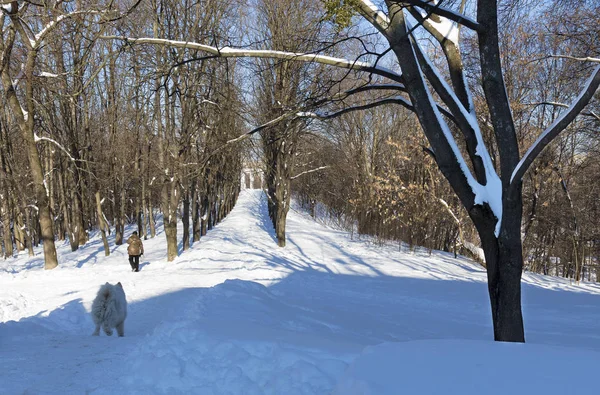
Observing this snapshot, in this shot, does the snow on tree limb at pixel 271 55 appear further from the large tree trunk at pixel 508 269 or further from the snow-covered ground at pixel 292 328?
the snow-covered ground at pixel 292 328

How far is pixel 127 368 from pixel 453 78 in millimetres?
4849

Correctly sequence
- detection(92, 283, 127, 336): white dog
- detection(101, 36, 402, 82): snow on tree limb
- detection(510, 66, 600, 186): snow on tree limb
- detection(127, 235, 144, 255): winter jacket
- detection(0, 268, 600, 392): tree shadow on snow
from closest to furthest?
detection(510, 66, 600, 186): snow on tree limb, detection(0, 268, 600, 392): tree shadow on snow, detection(101, 36, 402, 82): snow on tree limb, detection(92, 283, 127, 336): white dog, detection(127, 235, 144, 255): winter jacket

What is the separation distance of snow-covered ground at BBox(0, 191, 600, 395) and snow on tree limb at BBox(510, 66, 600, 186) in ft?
6.31

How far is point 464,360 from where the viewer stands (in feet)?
8.87

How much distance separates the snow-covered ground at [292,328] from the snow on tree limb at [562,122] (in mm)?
1923

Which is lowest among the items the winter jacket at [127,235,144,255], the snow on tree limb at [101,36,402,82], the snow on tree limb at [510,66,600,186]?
the winter jacket at [127,235,144,255]

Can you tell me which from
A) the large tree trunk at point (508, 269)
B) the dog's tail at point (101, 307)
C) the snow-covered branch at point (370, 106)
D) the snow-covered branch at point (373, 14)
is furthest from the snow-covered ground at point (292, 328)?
the snow-covered branch at point (373, 14)

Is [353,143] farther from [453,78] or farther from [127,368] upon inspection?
[127,368]

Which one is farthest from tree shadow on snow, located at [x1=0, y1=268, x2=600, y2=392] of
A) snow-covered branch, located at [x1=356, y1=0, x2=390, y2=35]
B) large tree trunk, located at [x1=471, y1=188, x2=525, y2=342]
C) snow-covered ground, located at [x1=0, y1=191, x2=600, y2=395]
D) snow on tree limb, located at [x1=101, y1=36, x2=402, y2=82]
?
snow-covered branch, located at [x1=356, y1=0, x2=390, y2=35]

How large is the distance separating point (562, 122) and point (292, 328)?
16.7 feet

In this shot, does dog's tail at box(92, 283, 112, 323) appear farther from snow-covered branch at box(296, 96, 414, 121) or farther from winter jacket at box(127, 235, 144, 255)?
winter jacket at box(127, 235, 144, 255)

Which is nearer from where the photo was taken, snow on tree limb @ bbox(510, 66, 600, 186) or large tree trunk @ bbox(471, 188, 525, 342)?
snow on tree limb @ bbox(510, 66, 600, 186)

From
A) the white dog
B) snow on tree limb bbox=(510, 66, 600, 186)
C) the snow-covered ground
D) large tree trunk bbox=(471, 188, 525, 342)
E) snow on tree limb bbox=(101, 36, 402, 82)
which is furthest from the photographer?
the white dog

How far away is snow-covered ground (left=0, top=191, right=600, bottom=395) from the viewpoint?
271 centimetres
